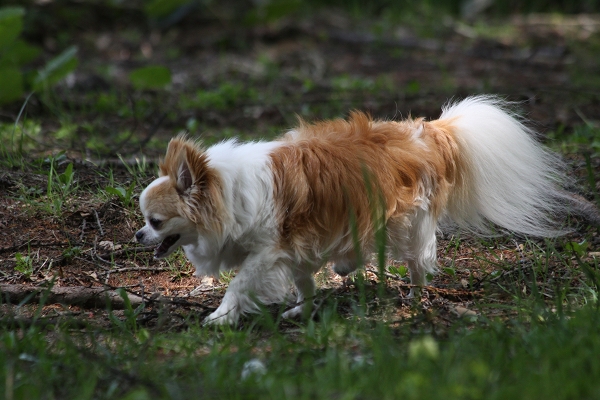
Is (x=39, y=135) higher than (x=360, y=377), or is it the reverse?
Answer: (x=360, y=377)

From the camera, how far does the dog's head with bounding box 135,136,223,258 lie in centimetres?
379

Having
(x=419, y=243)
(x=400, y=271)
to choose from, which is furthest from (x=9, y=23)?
(x=419, y=243)

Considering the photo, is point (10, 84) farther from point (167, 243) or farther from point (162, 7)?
point (162, 7)

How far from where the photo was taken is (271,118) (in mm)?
7613

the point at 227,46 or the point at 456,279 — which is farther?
the point at 227,46

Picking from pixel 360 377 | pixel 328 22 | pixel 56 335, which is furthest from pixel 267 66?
pixel 360 377

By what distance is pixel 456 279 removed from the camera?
4445mm

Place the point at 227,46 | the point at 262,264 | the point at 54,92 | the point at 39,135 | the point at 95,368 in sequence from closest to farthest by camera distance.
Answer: the point at 95,368 < the point at 262,264 < the point at 39,135 < the point at 54,92 < the point at 227,46

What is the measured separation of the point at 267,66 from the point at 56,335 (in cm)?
676

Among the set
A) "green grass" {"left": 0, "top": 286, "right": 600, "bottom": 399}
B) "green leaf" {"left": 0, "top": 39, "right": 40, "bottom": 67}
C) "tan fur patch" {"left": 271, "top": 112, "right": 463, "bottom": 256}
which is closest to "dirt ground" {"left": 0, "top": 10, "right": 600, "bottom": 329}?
"green grass" {"left": 0, "top": 286, "right": 600, "bottom": 399}

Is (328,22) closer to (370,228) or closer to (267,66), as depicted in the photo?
(267,66)

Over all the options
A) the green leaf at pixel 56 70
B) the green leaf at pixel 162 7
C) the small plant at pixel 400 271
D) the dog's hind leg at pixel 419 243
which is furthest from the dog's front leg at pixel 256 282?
the green leaf at pixel 162 7

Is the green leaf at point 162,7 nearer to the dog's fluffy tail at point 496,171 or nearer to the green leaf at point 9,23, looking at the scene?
the green leaf at point 9,23

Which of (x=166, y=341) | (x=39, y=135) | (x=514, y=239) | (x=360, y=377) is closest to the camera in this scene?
(x=360, y=377)
